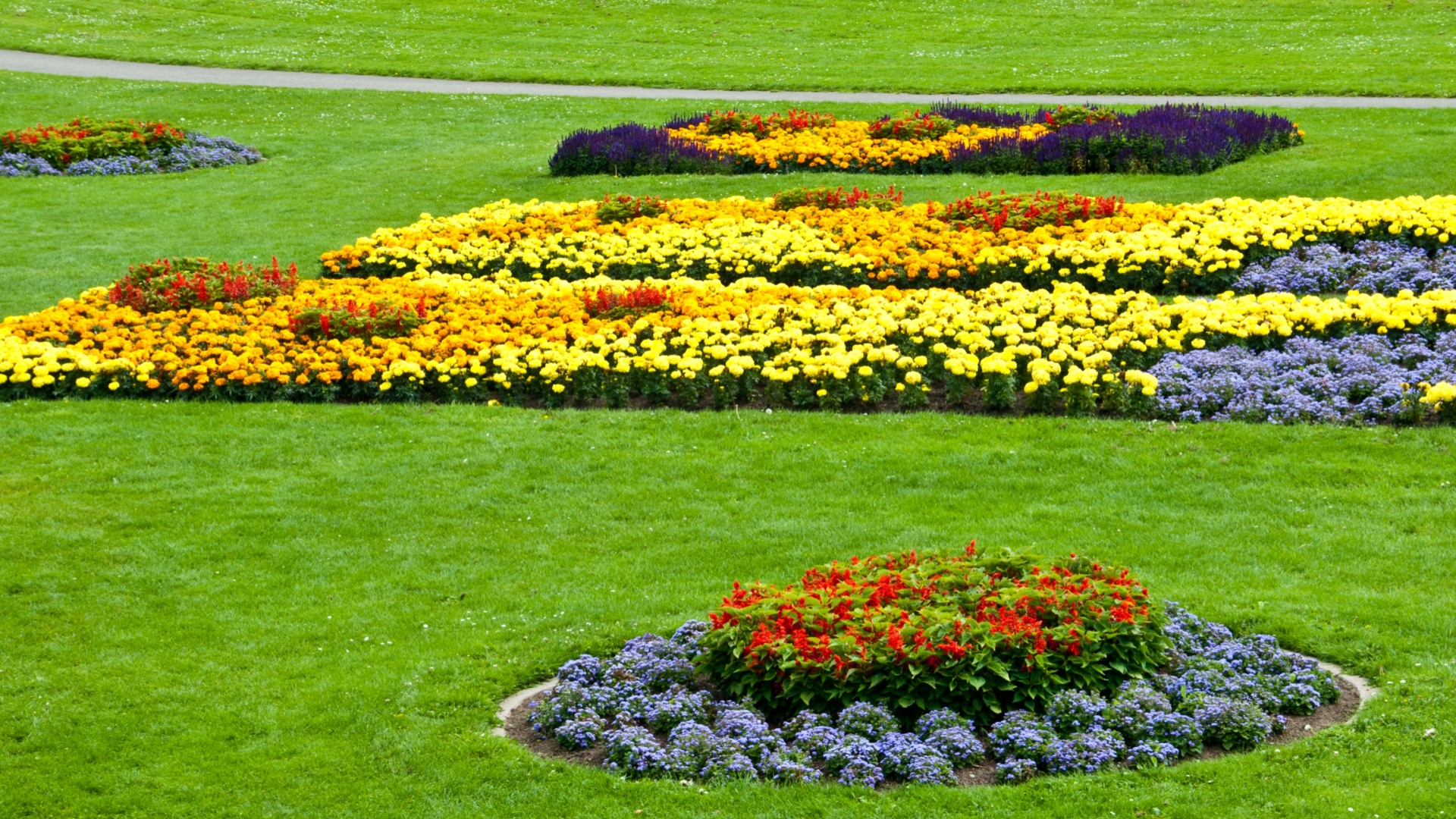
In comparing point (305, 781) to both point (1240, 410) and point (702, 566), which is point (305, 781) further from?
point (1240, 410)

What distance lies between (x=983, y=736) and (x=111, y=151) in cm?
2117

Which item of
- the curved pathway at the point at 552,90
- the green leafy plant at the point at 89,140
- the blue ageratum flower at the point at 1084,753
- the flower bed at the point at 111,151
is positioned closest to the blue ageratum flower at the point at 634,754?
the blue ageratum flower at the point at 1084,753

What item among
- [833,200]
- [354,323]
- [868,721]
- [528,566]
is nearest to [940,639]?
[868,721]

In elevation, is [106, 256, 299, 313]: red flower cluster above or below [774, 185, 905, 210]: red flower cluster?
below

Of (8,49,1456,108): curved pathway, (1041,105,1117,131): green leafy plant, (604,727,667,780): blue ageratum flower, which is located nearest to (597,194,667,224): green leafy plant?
(1041,105,1117,131): green leafy plant

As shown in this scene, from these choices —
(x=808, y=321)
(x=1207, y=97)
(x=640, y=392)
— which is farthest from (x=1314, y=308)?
(x=1207, y=97)

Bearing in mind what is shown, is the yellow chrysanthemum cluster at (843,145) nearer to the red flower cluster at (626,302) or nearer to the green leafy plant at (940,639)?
the red flower cluster at (626,302)

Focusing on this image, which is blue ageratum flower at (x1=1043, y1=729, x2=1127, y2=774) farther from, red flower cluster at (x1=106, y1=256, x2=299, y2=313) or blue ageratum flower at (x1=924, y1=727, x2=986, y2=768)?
red flower cluster at (x1=106, y1=256, x2=299, y2=313)

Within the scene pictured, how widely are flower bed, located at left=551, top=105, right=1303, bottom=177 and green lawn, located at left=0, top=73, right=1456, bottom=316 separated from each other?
20.1 inches

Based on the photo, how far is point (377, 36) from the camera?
36.6m

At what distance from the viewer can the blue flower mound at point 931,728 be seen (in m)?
7.02

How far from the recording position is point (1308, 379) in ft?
41.0

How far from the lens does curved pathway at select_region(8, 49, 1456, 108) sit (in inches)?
1013

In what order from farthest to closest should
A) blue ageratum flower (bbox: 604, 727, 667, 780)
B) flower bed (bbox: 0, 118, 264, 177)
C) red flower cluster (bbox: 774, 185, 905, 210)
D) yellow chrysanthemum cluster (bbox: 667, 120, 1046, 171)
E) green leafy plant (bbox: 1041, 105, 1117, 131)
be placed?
flower bed (bbox: 0, 118, 264, 177) → green leafy plant (bbox: 1041, 105, 1117, 131) → yellow chrysanthemum cluster (bbox: 667, 120, 1046, 171) → red flower cluster (bbox: 774, 185, 905, 210) → blue ageratum flower (bbox: 604, 727, 667, 780)
